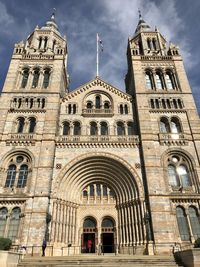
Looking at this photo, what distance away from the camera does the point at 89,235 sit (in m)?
22.1

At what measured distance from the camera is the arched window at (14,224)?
743 inches

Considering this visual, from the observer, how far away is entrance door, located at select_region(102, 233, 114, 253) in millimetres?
21625

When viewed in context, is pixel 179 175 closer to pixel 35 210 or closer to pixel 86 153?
pixel 86 153

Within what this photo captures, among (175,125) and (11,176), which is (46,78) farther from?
(175,125)

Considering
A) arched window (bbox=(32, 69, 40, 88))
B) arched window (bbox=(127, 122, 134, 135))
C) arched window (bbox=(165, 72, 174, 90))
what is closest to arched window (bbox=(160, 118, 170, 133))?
arched window (bbox=(127, 122, 134, 135))

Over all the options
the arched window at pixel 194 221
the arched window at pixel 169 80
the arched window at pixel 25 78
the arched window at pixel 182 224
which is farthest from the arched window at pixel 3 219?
the arched window at pixel 169 80

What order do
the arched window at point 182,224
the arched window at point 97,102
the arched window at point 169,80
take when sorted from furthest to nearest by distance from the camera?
the arched window at point 169,80, the arched window at point 97,102, the arched window at point 182,224

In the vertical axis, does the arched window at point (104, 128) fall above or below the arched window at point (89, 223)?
above

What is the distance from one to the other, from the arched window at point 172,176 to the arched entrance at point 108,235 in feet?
23.2

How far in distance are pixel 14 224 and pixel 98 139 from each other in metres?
11.1

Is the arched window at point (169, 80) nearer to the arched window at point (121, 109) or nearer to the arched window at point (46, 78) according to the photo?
the arched window at point (121, 109)

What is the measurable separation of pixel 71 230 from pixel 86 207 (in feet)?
8.56

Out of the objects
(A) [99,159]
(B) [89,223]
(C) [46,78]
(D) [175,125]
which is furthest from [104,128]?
(C) [46,78]

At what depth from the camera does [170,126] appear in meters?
24.8
